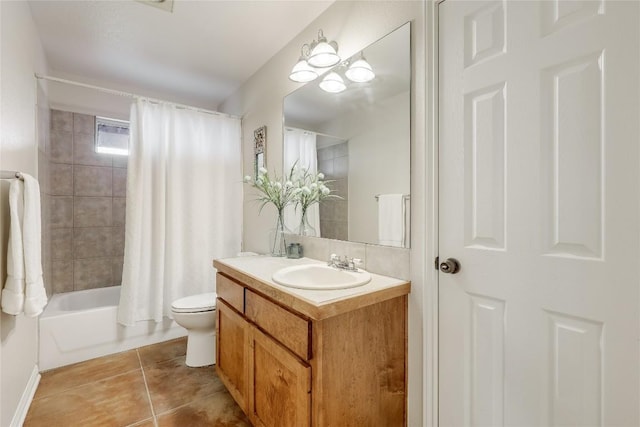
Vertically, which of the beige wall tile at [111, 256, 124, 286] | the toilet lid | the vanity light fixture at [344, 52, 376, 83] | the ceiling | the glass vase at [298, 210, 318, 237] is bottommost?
the toilet lid

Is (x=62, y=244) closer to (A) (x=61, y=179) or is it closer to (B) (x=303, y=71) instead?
(A) (x=61, y=179)

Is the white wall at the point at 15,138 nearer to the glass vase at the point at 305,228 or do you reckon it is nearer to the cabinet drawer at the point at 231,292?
the cabinet drawer at the point at 231,292

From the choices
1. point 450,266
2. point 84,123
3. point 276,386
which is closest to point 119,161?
point 84,123

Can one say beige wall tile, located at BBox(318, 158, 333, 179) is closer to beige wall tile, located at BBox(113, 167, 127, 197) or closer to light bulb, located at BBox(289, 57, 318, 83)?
light bulb, located at BBox(289, 57, 318, 83)

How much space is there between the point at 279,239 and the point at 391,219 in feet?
3.56

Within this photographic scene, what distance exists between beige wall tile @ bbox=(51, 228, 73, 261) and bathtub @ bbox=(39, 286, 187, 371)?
1.19 ft

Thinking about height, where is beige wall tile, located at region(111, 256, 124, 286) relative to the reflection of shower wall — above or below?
below

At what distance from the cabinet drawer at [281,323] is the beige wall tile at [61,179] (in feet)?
8.20

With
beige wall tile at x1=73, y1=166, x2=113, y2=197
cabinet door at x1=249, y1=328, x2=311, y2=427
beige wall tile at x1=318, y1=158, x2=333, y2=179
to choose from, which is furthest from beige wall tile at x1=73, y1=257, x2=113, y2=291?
beige wall tile at x1=318, y1=158, x2=333, y2=179

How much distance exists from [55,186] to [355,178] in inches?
A: 115

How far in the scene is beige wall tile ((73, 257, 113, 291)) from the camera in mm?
2895

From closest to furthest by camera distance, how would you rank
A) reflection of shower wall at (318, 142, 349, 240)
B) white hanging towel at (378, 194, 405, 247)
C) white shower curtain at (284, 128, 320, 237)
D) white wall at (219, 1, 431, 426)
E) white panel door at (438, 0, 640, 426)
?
white panel door at (438, 0, 640, 426), white wall at (219, 1, 431, 426), white hanging towel at (378, 194, 405, 247), reflection of shower wall at (318, 142, 349, 240), white shower curtain at (284, 128, 320, 237)

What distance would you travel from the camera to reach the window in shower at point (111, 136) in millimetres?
3008

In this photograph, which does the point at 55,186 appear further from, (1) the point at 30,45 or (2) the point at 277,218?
(2) the point at 277,218
